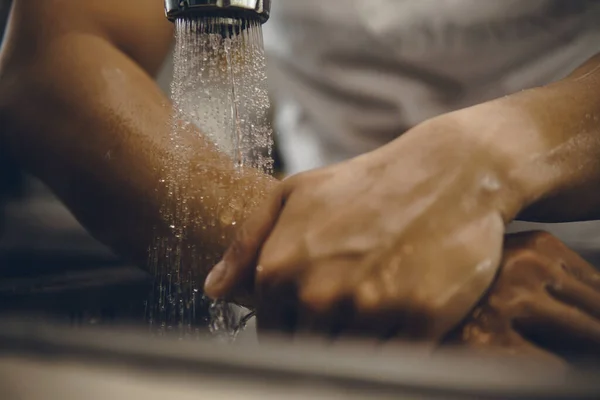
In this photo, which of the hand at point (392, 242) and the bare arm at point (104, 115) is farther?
the bare arm at point (104, 115)

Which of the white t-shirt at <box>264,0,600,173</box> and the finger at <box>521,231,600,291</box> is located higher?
the white t-shirt at <box>264,0,600,173</box>

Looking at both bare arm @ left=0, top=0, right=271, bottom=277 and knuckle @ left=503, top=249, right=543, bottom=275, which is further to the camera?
bare arm @ left=0, top=0, right=271, bottom=277

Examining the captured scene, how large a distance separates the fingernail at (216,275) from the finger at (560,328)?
174mm

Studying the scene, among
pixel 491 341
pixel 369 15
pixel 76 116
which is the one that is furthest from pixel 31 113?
pixel 491 341

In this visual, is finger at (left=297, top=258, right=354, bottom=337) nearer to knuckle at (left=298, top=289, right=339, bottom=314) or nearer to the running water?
knuckle at (left=298, top=289, right=339, bottom=314)

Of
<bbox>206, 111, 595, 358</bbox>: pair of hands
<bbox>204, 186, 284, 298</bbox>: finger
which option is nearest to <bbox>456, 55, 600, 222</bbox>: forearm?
<bbox>206, 111, 595, 358</bbox>: pair of hands

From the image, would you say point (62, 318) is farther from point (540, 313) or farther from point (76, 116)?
point (540, 313)

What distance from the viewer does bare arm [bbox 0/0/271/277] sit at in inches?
18.0

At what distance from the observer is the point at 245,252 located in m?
0.39

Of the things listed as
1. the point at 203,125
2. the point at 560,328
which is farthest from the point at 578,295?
the point at 203,125

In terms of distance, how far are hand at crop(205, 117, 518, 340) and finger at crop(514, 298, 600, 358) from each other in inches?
1.2

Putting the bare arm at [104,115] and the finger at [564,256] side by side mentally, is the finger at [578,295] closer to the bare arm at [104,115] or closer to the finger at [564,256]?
the finger at [564,256]

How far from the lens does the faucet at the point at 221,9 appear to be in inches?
15.9

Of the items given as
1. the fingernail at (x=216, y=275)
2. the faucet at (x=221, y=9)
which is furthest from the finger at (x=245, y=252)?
the faucet at (x=221, y=9)
